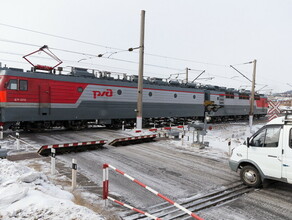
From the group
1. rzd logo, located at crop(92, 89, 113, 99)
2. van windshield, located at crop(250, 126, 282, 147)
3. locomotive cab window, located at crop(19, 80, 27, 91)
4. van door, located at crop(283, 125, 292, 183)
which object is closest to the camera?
van door, located at crop(283, 125, 292, 183)

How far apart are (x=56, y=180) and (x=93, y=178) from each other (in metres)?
1.14

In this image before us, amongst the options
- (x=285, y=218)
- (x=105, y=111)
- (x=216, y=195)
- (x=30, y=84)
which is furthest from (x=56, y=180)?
(x=105, y=111)

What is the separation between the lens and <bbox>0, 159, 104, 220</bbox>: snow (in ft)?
14.4

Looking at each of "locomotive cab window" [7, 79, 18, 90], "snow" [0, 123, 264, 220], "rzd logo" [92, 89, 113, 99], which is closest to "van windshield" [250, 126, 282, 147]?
"snow" [0, 123, 264, 220]

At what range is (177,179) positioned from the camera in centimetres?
767

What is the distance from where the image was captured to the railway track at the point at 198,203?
5211mm

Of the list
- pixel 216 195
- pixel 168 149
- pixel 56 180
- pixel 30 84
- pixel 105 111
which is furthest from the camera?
pixel 105 111

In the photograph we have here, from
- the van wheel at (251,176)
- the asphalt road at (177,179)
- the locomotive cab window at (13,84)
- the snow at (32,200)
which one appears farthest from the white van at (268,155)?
the locomotive cab window at (13,84)

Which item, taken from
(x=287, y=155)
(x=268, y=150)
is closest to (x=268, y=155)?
(x=268, y=150)

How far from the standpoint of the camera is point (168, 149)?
12305 millimetres

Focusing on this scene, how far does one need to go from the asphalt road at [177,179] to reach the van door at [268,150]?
0.69 meters

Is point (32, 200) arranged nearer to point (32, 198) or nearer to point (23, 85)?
point (32, 198)

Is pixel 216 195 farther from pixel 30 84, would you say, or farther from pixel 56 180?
pixel 30 84

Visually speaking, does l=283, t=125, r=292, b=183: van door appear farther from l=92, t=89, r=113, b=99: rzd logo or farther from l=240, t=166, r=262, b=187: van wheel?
l=92, t=89, r=113, b=99: rzd logo
